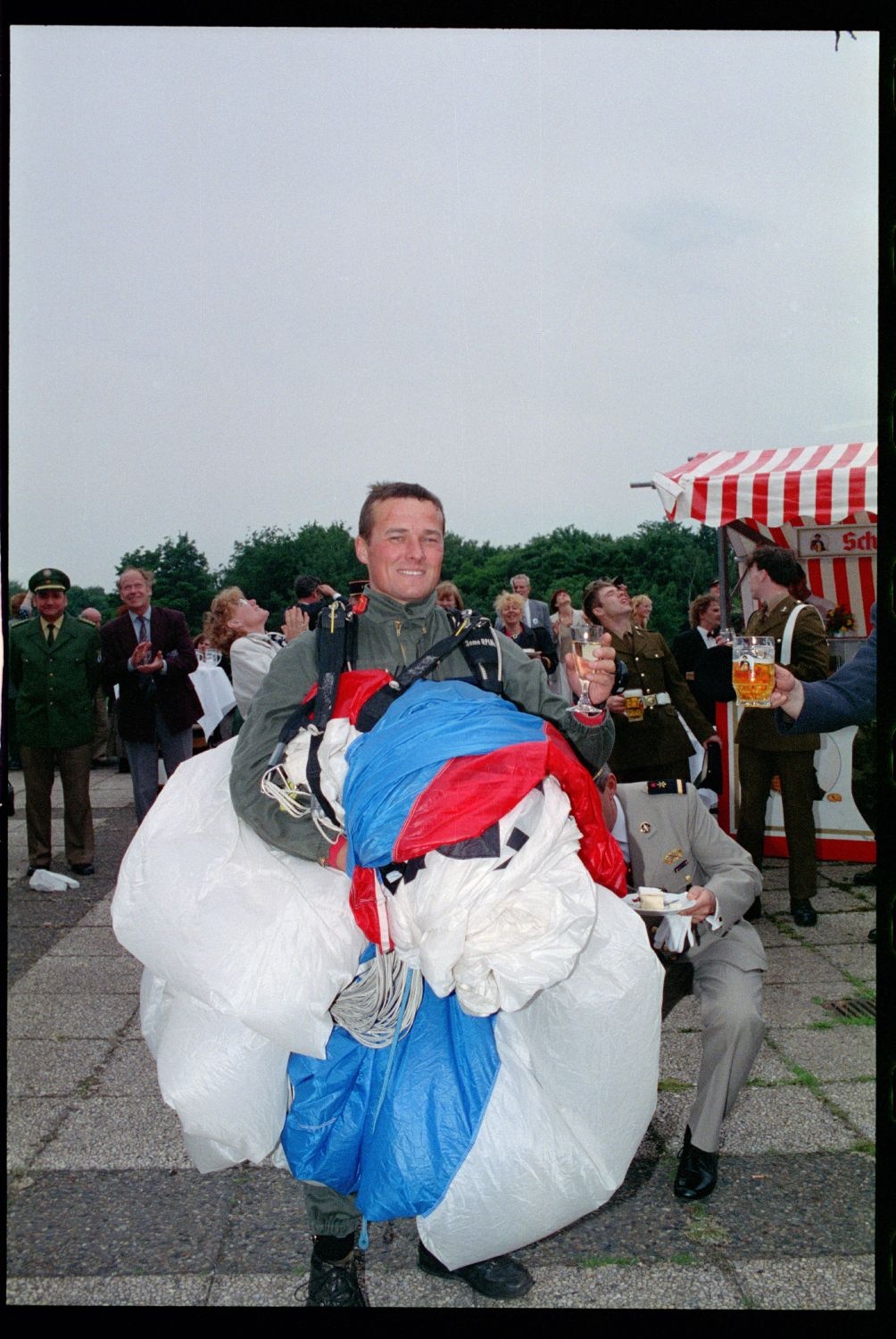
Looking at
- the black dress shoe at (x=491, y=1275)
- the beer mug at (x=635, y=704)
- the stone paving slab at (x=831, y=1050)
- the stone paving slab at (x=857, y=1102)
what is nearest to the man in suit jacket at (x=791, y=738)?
the beer mug at (x=635, y=704)

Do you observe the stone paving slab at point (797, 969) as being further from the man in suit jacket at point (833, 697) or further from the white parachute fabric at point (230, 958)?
the white parachute fabric at point (230, 958)

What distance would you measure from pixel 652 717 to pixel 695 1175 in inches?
124

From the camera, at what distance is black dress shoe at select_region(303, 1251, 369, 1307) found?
8.11ft

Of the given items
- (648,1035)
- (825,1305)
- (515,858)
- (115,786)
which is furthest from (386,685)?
(115,786)

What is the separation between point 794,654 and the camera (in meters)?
5.60

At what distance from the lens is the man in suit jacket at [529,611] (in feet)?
33.2

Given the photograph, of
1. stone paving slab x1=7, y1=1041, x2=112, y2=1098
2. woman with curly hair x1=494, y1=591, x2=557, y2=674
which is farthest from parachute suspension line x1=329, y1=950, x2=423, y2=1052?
woman with curly hair x1=494, y1=591, x2=557, y2=674

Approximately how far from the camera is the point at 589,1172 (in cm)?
225

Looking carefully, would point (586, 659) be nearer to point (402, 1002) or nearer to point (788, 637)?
point (402, 1002)

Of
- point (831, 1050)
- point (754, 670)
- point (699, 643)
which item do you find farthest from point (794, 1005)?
point (699, 643)

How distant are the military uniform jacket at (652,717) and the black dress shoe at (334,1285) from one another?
12.1ft

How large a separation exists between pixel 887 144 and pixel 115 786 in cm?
1026

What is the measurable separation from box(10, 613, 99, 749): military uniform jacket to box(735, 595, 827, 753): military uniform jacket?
13.7ft

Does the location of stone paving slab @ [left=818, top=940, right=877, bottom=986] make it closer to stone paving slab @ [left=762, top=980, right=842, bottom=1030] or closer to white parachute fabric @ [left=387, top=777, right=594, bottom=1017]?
stone paving slab @ [left=762, top=980, right=842, bottom=1030]
